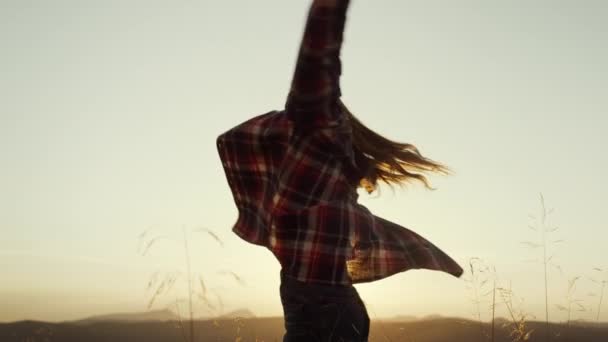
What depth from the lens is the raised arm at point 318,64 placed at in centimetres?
242

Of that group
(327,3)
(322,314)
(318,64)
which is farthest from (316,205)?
(327,3)

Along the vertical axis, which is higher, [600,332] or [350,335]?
[350,335]

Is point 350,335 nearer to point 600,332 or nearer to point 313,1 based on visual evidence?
point 313,1

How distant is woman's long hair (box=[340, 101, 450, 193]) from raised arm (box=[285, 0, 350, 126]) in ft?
1.34

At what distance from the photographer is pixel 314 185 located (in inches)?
104

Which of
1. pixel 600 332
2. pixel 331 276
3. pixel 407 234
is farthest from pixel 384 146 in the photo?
pixel 600 332

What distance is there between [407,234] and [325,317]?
0.75 m

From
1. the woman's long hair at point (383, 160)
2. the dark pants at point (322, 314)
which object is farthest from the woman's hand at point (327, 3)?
the dark pants at point (322, 314)

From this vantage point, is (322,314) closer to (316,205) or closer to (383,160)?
(316,205)

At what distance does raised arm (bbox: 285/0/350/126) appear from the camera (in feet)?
7.95

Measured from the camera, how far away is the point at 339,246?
8.69 feet

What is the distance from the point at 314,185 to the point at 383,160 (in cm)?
69

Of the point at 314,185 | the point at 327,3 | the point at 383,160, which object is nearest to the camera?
the point at 327,3

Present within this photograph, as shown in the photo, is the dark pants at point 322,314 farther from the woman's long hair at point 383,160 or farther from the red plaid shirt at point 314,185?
the woman's long hair at point 383,160
